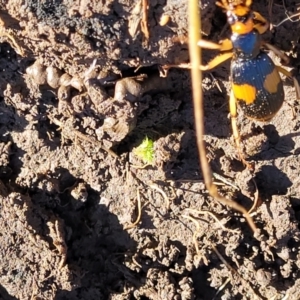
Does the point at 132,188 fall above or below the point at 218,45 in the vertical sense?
below

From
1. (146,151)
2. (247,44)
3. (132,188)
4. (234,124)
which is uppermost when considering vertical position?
(247,44)

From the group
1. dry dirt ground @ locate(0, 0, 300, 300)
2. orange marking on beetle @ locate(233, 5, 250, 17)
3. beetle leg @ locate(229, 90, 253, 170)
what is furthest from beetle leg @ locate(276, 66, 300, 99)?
orange marking on beetle @ locate(233, 5, 250, 17)

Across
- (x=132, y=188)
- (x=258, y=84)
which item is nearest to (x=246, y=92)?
(x=258, y=84)

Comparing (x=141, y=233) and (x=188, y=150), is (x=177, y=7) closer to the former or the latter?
(x=188, y=150)

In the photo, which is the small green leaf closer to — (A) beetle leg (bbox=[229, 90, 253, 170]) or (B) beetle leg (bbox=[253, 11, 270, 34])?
(A) beetle leg (bbox=[229, 90, 253, 170])

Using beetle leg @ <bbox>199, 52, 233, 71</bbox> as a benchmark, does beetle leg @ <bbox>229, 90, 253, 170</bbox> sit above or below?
below

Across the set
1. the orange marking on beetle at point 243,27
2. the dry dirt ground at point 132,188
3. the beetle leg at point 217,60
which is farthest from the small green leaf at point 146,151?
the orange marking on beetle at point 243,27

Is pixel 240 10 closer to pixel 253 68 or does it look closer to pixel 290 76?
pixel 253 68
